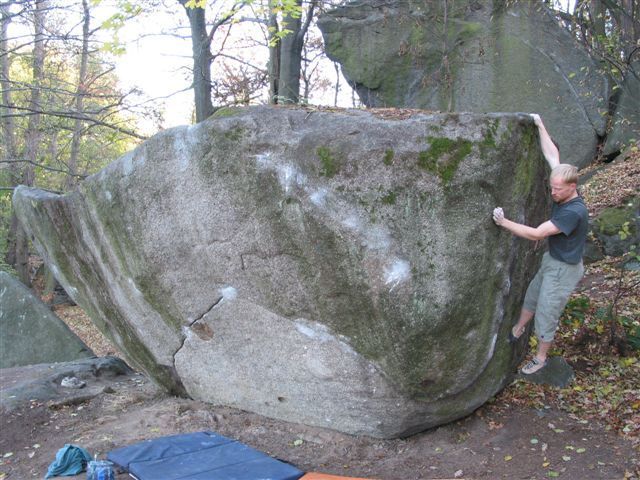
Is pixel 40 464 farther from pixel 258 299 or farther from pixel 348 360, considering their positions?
pixel 348 360

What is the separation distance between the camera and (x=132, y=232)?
17.7ft

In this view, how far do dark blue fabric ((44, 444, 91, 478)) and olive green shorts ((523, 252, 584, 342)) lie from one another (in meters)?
3.78

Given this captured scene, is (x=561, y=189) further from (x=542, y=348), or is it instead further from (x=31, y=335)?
(x=31, y=335)

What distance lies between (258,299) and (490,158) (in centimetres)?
216

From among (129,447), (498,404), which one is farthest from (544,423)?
(129,447)

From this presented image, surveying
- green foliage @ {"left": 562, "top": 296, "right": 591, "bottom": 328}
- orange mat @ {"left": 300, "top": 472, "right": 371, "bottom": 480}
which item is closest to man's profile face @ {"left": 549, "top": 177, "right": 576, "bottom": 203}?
green foliage @ {"left": 562, "top": 296, "right": 591, "bottom": 328}

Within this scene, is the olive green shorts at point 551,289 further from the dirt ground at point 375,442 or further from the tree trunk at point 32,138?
the tree trunk at point 32,138

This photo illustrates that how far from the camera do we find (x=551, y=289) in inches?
188

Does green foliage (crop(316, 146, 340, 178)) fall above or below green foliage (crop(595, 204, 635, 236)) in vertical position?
above

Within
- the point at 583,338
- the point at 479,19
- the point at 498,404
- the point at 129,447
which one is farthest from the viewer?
the point at 479,19

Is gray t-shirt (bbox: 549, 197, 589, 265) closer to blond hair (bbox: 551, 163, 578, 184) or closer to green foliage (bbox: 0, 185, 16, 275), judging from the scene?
blond hair (bbox: 551, 163, 578, 184)

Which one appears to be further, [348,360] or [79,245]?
[79,245]

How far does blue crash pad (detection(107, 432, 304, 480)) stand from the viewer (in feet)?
13.8

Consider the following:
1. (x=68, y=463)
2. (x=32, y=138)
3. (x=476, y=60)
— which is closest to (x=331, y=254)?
(x=68, y=463)
